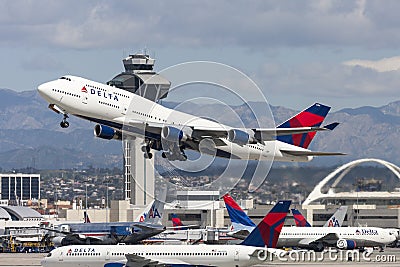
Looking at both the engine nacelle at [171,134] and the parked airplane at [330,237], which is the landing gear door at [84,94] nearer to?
the engine nacelle at [171,134]

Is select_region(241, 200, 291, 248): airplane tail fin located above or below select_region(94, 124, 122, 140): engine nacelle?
below

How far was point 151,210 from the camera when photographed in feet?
456

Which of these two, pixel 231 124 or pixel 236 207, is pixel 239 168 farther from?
pixel 236 207

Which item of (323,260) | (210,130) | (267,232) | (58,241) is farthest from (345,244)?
(210,130)

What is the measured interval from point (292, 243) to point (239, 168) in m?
25.6

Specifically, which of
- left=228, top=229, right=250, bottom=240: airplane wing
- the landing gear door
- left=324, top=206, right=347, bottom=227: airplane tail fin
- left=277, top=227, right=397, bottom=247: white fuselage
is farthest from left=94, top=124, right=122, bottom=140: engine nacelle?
left=324, top=206, right=347, bottom=227: airplane tail fin

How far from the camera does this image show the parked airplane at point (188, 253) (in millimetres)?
87875

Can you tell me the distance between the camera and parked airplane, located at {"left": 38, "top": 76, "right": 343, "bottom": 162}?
85.7 meters

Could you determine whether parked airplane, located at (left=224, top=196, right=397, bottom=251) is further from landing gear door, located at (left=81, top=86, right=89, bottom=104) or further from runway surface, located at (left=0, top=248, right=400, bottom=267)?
landing gear door, located at (left=81, top=86, right=89, bottom=104)

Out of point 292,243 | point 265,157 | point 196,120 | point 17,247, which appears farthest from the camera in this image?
point 17,247

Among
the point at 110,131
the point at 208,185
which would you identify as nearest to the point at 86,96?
the point at 110,131

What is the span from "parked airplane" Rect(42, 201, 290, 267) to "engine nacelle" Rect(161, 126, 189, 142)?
1038 cm

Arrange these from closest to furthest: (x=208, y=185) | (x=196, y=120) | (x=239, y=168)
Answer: (x=196, y=120)
(x=239, y=168)
(x=208, y=185)

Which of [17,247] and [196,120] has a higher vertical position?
[196,120]
